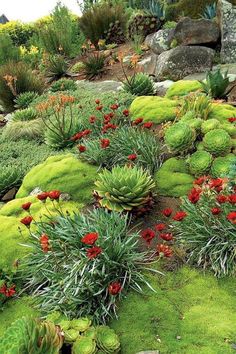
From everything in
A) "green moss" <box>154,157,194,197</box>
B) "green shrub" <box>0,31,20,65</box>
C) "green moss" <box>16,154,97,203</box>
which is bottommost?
"green moss" <box>154,157,194,197</box>

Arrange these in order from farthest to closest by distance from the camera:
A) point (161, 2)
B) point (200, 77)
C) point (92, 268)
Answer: point (161, 2) → point (200, 77) → point (92, 268)

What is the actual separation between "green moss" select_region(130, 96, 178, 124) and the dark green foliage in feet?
27.8

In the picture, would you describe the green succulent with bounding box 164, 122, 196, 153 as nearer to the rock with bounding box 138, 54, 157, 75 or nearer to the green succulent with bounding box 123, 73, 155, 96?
the green succulent with bounding box 123, 73, 155, 96

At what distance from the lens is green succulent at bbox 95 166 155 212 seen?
16.1ft

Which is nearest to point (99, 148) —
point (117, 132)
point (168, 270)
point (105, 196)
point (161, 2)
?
point (117, 132)

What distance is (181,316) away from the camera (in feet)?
12.6

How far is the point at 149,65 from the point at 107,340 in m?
9.28

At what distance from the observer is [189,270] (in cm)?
435

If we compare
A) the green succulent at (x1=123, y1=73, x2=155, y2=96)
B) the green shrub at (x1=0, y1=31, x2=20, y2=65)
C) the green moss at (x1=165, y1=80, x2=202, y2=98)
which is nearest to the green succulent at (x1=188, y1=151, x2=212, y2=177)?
the green moss at (x1=165, y1=80, x2=202, y2=98)

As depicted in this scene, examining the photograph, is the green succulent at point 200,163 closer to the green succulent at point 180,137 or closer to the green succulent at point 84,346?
the green succulent at point 180,137

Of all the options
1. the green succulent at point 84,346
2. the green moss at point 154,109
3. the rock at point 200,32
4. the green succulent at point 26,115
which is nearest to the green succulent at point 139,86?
the green moss at point 154,109

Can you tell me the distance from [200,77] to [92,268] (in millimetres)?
7140

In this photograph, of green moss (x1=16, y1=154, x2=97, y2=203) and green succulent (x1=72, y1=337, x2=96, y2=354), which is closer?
green succulent (x1=72, y1=337, x2=96, y2=354)

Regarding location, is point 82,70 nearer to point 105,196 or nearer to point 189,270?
point 105,196
